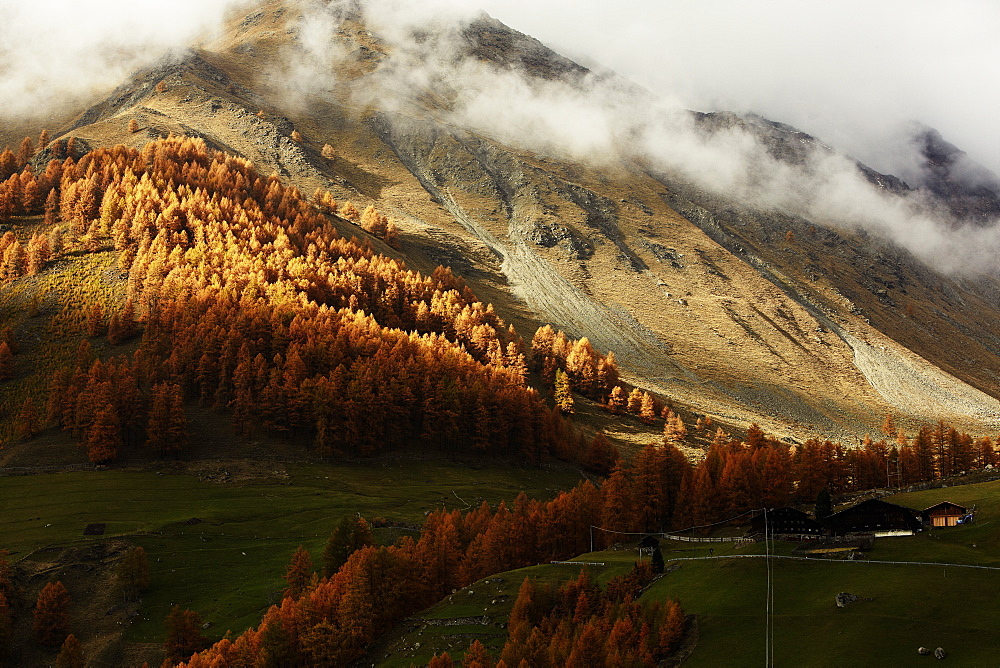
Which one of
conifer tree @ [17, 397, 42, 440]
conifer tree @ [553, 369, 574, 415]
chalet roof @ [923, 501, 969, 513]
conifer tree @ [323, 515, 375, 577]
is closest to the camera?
chalet roof @ [923, 501, 969, 513]

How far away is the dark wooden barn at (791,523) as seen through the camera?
7325cm

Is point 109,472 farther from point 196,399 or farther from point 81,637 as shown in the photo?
point 81,637

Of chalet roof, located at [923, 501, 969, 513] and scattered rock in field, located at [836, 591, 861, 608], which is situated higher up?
chalet roof, located at [923, 501, 969, 513]

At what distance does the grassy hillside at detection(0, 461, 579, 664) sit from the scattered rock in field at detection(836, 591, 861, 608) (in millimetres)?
56675

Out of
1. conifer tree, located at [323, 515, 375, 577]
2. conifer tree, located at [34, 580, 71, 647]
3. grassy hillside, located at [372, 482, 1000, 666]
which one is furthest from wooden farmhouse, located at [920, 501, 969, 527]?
conifer tree, located at [34, 580, 71, 647]

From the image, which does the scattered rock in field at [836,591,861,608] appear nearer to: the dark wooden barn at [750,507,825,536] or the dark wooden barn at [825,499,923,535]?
the dark wooden barn at [825,499,923,535]

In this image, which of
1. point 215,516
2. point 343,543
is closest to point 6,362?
point 215,516

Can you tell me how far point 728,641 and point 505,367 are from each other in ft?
376

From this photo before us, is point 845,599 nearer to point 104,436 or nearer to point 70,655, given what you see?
point 70,655

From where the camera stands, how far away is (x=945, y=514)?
74.6 meters

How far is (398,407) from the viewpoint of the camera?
13675 cm

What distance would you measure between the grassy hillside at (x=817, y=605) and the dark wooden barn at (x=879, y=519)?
155 centimetres

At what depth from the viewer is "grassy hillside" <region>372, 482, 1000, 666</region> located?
5047 centimetres

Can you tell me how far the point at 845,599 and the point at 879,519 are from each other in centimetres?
1856
